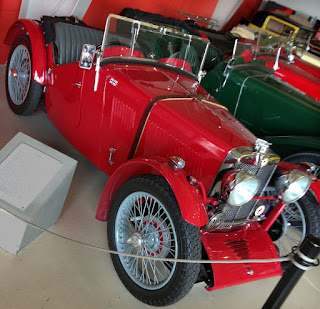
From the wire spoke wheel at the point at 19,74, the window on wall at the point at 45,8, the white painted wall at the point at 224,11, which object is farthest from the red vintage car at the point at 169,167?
the white painted wall at the point at 224,11

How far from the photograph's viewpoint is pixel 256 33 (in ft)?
17.0

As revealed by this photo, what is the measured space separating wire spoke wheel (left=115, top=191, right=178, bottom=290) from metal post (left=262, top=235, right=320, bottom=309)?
2.14ft

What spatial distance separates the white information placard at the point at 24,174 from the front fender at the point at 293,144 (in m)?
2.53

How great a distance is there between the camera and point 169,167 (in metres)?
2.33

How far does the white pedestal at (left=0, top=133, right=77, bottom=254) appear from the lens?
7.94ft

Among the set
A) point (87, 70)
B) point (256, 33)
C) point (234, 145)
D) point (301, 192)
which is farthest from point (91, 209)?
point (256, 33)

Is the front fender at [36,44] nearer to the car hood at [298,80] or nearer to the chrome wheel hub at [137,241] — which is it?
the chrome wheel hub at [137,241]

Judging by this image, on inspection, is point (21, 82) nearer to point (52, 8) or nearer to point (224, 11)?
point (52, 8)

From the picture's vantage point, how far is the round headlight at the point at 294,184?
251 cm

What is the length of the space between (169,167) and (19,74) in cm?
260

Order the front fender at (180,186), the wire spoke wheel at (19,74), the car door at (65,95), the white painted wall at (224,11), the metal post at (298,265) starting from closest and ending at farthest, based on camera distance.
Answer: the metal post at (298,265)
the front fender at (180,186)
the car door at (65,95)
the wire spoke wheel at (19,74)
the white painted wall at (224,11)

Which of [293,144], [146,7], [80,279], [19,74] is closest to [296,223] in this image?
[293,144]

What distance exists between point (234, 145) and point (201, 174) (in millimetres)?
305

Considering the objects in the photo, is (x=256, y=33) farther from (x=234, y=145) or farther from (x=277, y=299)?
(x=277, y=299)
